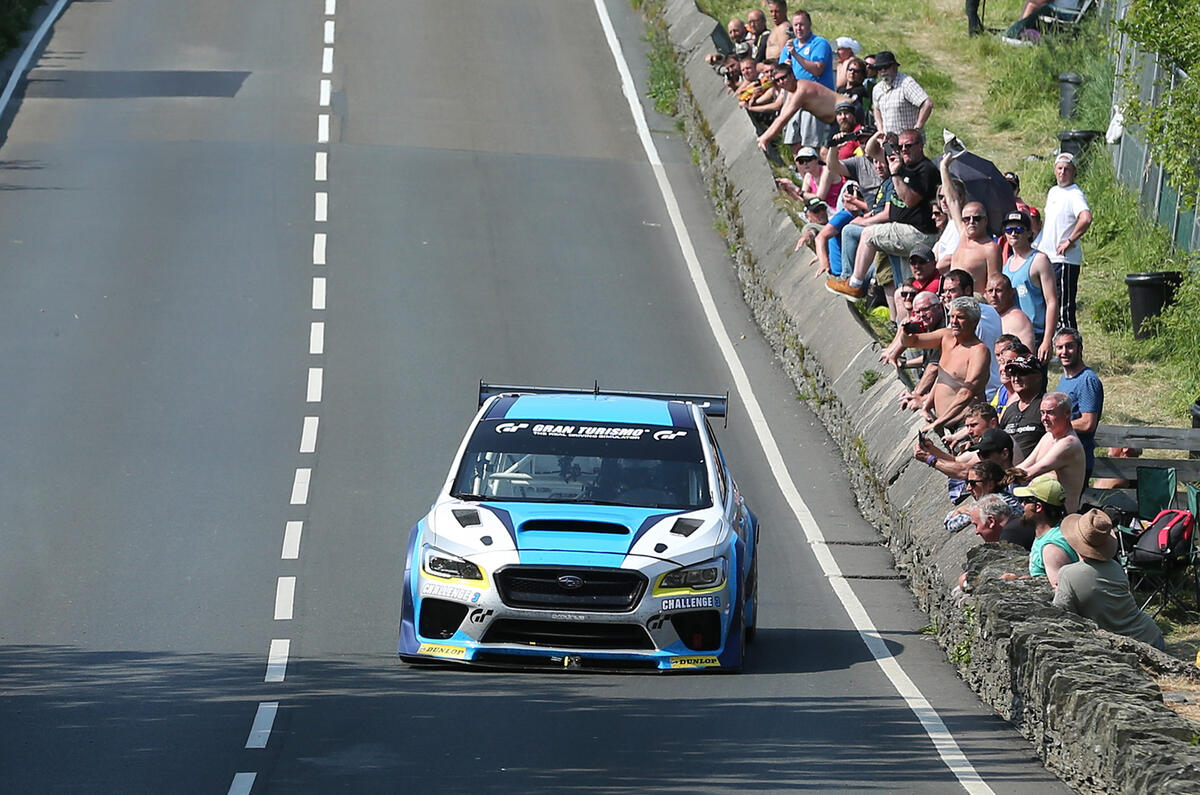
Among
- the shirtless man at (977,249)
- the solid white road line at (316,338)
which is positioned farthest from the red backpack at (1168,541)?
the solid white road line at (316,338)

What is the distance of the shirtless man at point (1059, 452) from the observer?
13.4m

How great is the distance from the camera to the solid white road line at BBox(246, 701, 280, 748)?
35.5 feet

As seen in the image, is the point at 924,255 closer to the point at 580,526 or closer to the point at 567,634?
the point at 580,526

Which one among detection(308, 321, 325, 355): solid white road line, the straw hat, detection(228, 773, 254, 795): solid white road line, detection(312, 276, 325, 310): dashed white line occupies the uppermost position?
the straw hat

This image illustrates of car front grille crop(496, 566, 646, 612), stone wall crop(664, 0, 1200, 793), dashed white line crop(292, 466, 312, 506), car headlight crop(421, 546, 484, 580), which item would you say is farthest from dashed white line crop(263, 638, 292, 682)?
stone wall crop(664, 0, 1200, 793)

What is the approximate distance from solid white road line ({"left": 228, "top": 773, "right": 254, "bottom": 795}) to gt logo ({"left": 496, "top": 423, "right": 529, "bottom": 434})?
3904mm

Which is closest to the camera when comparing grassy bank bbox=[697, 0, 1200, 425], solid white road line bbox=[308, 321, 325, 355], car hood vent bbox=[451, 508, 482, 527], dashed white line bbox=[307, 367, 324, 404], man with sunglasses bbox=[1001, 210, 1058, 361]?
car hood vent bbox=[451, 508, 482, 527]

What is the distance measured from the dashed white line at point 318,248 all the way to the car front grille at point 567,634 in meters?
12.8

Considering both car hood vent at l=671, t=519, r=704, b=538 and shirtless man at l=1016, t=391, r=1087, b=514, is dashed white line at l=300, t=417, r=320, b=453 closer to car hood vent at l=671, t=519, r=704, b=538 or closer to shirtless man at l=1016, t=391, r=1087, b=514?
car hood vent at l=671, t=519, r=704, b=538

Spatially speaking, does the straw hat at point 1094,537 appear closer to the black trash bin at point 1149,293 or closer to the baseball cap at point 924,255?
the baseball cap at point 924,255

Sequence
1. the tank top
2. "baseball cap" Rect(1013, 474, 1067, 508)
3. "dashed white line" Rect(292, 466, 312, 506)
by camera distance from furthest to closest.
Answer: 1. the tank top
2. "dashed white line" Rect(292, 466, 312, 506)
3. "baseball cap" Rect(1013, 474, 1067, 508)

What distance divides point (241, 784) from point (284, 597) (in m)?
4.71

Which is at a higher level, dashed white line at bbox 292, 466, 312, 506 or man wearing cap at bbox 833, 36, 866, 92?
man wearing cap at bbox 833, 36, 866, 92

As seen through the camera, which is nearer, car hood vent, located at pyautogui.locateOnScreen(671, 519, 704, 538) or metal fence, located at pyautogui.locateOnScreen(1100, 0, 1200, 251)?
car hood vent, located at pyautogui.locateOnScreen(671, 519, 704, 538)
